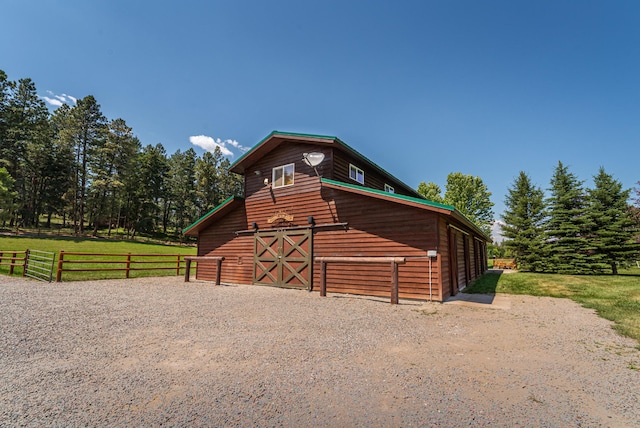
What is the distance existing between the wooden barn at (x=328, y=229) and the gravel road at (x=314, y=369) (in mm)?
2211

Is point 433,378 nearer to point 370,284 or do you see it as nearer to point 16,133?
point 370,284

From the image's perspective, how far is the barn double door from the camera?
36.3ft

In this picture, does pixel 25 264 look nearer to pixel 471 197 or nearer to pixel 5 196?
pixel 5 196

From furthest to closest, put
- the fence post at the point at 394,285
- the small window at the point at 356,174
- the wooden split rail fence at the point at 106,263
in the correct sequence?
the wooden split rail fence at the point at 106,263
the small window at the point at 356,174
the fence post at the point at 394,285

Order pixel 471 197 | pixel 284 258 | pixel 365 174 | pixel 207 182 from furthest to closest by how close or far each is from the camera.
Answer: pixel 207 182 → pixel 471 197 → pixel 365 174 → pixel 284 258

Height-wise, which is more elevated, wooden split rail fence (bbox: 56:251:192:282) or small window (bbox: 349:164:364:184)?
small window (bbox: 349:164:364:184)

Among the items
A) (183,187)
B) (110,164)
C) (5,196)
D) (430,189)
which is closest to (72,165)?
(110,164)

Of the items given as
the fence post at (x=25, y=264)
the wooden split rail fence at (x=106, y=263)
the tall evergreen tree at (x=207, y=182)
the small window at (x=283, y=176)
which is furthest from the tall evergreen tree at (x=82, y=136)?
the small window at (x=283, y=176)

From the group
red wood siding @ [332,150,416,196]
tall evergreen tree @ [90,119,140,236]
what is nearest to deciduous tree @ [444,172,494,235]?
red wood siding @ [332,150,416,196]

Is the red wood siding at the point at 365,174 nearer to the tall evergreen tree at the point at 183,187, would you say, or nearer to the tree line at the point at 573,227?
the tree line at the point at 573,227

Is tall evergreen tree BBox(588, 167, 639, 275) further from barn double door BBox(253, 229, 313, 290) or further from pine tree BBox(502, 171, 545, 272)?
barn double door BBox(253, 229, 313, 290)

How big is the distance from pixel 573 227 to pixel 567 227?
12.0 inches

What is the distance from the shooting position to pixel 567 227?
62.5 ft

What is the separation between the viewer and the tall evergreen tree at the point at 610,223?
17.2 metres
